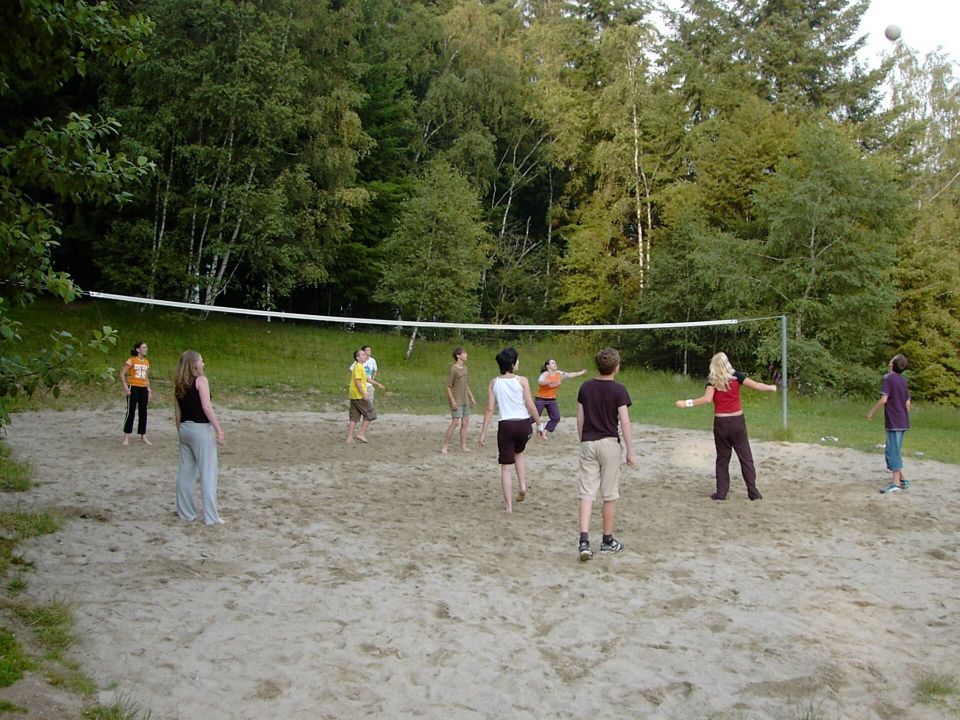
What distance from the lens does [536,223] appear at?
4294 centimetres

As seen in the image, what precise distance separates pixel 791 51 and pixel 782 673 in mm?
36433

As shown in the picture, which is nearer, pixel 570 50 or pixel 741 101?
pixel 741 101

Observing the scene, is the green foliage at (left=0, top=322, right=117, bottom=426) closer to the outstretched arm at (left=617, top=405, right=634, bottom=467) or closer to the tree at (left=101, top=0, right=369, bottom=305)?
the outstretched arm at (left=617, top=405, right=634, bottom=467)

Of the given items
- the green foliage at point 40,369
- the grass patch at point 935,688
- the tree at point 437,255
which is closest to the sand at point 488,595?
the grass patch at point 935,688

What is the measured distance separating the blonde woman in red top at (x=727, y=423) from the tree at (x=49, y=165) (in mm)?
6357

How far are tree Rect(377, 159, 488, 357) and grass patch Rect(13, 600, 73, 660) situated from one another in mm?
23324

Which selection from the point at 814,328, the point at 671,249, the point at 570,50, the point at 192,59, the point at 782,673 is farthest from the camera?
the point at 570,50

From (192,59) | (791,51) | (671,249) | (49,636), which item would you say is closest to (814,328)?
(671,249)

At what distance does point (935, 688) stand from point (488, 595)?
109 inches

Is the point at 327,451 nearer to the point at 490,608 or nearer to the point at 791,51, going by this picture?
the point at 490,608

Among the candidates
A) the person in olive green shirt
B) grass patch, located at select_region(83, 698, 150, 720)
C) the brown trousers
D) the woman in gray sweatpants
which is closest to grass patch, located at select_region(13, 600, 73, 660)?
grass patch, located at select_region(83, 698, 150, 720)

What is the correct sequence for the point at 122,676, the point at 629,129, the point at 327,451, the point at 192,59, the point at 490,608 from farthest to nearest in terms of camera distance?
the point at 629,129, the point at 192,59, the point at 327,451, the point at 490,608, the point at 122,676

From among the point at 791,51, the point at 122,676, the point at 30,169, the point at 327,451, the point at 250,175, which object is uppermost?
the point at 791,51

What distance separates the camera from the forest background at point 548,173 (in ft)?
79.5
